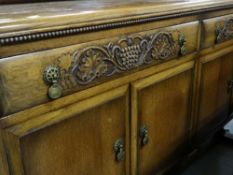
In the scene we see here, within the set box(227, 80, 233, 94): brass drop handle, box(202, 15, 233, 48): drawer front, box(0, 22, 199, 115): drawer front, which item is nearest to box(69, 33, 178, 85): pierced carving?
box(0, 22, 199, 115): drawer front

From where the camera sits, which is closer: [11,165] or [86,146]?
[11,165]

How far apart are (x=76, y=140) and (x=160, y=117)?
0.95ft

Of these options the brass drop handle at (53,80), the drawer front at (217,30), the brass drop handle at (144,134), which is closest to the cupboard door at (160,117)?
the brass drop handle at (144,134)

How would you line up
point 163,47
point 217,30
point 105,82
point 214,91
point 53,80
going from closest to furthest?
point 53,80 → point 105,82 → point 163,47 → point 217,30 → point 214,91

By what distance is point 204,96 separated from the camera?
93cm

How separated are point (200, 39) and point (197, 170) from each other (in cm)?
60

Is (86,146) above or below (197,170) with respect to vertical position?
above

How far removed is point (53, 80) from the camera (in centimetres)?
46

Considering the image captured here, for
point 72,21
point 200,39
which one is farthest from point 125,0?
point 72,21

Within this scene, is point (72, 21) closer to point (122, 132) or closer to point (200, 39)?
point (122, 132)

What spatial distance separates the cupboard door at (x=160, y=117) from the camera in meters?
0.68

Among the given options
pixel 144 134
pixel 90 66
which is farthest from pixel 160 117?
pixel 90 66

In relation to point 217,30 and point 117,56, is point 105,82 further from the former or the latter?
point 217,30

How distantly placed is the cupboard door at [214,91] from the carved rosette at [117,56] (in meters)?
0.23
